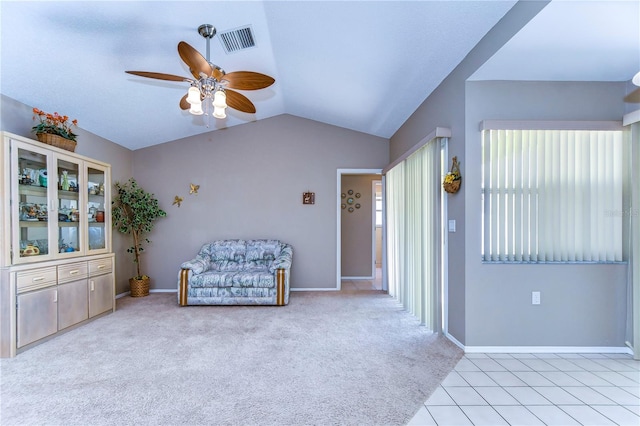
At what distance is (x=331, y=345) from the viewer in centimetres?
301

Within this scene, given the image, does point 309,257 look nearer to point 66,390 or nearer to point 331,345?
point 331,345

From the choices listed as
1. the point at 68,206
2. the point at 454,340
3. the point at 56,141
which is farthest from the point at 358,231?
the point at 56,141

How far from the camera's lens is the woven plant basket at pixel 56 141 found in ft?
10.7

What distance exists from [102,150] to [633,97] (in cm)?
649

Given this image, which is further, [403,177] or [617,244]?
[403,177]

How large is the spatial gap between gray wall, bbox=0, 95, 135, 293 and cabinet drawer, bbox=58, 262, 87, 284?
146cm

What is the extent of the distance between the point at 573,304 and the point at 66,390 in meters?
4.26

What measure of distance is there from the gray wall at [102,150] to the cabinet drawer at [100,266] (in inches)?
41.0

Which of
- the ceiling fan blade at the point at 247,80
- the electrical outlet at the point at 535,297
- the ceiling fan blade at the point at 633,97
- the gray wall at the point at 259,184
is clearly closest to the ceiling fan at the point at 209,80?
the ceiling fan blade at the point at 247,80

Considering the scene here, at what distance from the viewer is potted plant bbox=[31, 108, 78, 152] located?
3.27m

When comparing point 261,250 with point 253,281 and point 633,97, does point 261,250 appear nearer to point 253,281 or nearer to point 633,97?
point 253,281

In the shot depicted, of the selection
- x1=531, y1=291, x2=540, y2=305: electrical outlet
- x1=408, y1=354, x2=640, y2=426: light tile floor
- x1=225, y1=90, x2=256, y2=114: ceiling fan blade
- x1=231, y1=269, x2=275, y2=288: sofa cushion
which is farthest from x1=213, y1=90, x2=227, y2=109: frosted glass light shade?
x1=531, y1=291, x2=540, y2=305: electrical outlet

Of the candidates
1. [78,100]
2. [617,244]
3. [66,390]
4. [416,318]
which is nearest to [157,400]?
[66,390]

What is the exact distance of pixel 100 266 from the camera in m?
3.90
